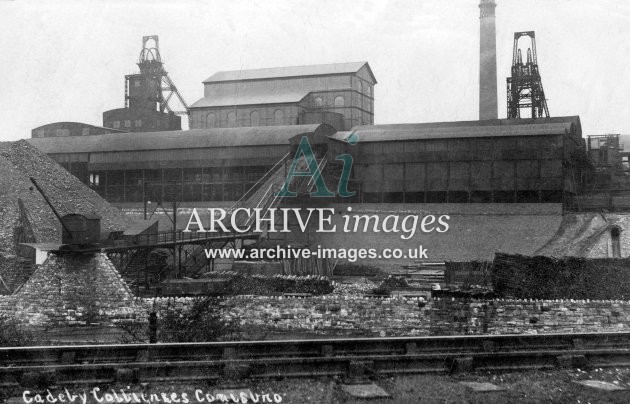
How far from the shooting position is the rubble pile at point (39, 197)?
22953 mm

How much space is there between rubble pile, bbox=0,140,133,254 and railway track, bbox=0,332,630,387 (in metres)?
15.4

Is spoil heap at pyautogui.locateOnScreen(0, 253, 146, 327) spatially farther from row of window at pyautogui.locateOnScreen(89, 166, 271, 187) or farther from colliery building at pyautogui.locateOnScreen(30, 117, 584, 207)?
row of window at pyautogui.locateOnScreen(89, 166, 271, 187)

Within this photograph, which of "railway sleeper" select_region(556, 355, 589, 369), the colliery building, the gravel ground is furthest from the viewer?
the colliery building

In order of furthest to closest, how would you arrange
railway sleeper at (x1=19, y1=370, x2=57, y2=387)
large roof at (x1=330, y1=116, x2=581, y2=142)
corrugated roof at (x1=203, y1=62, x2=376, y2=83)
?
1. corrugated roof at (x1=203, y1=62, x2=376, y2=83)
2. large roof at (x1=330, y1=116, x2=581, y2=142)
3. railway sleeper at (x1=19, y1=370, x2=57, y2=387)

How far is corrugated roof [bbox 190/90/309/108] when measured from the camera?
4116 centimetres

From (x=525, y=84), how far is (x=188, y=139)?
18937mm

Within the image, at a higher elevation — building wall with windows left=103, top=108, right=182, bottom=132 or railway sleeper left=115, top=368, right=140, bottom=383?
building wall with windows left=103, top=108, right=182, bottom=132

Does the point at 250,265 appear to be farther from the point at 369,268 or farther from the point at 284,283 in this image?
the point at 369,268

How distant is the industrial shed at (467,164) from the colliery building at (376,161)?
1.6 inches

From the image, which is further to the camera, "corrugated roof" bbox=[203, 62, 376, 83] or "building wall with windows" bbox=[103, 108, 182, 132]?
"building wall with windows" bbox=[103, 108, 182, 132]

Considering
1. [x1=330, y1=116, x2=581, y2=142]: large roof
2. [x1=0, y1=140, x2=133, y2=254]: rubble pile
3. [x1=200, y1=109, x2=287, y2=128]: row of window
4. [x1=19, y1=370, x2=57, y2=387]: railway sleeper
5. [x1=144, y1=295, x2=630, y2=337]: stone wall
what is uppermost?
[x1=200, y1=109, x2=287, y2=128]: row of window

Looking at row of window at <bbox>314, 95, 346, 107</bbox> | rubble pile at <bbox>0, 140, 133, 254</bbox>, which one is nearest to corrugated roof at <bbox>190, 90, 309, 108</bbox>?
row of window at <bbox>314, 95, 346, 107</bbox>

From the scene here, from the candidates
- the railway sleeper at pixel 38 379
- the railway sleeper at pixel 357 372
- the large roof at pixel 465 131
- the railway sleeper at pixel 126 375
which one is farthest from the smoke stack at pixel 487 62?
the railway sleeper at pixel 38 379

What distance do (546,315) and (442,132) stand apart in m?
14.3
